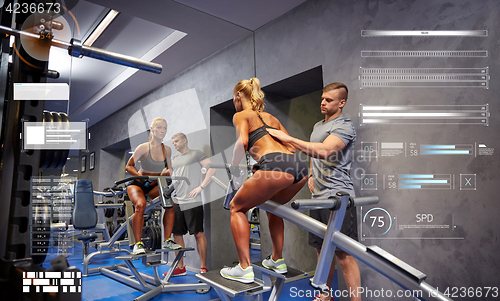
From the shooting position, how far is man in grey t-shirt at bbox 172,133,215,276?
101 inches

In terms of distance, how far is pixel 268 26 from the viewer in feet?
11.7

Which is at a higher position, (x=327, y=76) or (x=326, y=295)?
(x=327, y=76)

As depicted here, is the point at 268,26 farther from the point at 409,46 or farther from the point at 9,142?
the point at 9,142

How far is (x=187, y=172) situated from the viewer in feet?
8.69

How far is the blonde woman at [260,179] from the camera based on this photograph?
1793 mm

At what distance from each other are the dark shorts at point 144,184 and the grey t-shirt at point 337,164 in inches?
51.3

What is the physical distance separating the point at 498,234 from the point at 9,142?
2671 mm

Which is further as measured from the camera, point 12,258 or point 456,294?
point 456,294

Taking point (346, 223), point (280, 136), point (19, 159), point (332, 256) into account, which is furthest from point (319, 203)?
point (19, 159)

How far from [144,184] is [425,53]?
7.79ft

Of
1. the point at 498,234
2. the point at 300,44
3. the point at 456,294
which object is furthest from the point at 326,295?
the point at 300,44

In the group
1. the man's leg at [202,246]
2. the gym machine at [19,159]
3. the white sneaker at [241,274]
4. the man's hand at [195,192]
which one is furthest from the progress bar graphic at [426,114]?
the gym machine at [19,159]

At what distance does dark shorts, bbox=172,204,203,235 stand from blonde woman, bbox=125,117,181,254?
71 mm

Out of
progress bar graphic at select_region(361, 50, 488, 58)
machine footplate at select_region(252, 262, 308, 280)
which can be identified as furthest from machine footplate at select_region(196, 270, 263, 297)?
progress bar graphic at select_region(361, 50, 488, 58)
